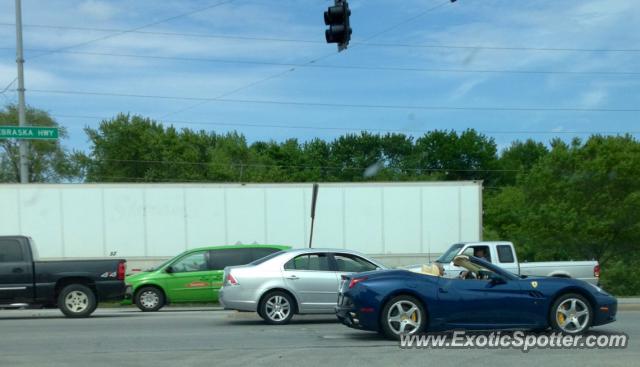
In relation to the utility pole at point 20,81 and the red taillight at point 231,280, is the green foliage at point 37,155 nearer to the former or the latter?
the utility pole at point 20,81

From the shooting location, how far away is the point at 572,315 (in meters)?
12.4

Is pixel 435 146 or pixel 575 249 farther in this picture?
pixel 435 146

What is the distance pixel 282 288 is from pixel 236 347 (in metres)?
3.50

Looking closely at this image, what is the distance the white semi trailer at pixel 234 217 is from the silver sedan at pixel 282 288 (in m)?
10.3

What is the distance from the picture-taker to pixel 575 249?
40.6m

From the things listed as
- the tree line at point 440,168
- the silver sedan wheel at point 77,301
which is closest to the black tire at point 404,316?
the silver sedan wheel at point 77,301

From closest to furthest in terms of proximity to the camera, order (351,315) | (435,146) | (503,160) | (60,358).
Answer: (60,358) < (351,315) < (435,146) < (503,160)

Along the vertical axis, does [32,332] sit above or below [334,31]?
below

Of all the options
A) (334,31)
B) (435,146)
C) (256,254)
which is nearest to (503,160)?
(435,146)

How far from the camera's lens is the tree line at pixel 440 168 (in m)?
40.5

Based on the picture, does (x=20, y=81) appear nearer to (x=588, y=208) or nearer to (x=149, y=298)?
(x=149, y=298)

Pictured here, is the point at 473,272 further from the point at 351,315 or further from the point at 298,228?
the point at 298,228

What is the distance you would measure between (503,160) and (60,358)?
73475 millimetres

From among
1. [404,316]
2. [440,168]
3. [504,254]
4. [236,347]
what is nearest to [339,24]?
[404,316]
